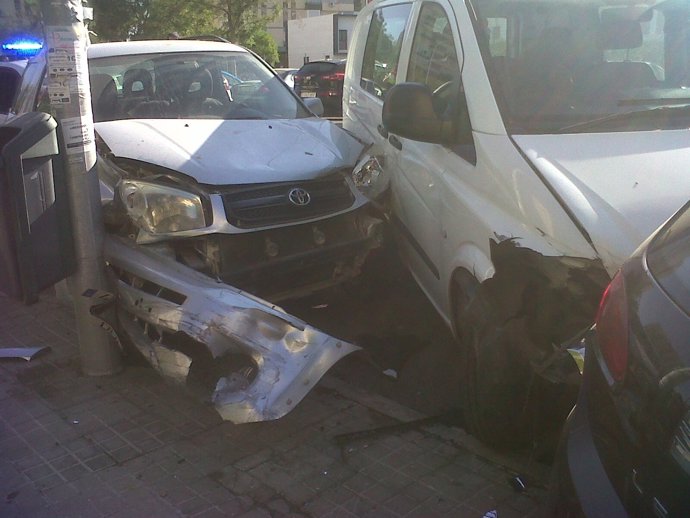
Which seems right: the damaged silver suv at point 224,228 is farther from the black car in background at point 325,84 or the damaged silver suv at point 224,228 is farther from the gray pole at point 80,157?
the black car in background at point 325,84

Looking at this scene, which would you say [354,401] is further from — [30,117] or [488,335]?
[30,117]

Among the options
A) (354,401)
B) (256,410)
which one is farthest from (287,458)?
(354,401)

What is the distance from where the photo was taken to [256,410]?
327cm

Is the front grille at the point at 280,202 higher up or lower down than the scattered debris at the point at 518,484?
higher up

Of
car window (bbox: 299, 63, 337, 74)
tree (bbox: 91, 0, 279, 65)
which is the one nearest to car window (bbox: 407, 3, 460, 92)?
car window (bbox: 299, 63, 337, 74)

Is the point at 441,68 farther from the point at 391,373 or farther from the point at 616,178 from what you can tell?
the point at 391,373

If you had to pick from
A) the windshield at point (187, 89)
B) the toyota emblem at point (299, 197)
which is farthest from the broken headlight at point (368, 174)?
the windshield at point (187, 89)

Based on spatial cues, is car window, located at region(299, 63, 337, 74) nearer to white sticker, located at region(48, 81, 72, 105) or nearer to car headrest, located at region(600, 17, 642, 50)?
car headrest, located at region(600, 17, 642, 50)

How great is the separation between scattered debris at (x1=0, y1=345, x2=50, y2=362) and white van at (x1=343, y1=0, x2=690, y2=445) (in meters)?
2.37

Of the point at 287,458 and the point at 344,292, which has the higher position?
the point at 344,292

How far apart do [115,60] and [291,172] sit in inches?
75.4

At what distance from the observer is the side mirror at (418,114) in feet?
12.1

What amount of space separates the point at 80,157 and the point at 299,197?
1217 millimetres

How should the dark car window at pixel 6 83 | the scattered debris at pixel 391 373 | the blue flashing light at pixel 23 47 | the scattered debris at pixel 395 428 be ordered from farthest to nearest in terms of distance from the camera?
the dark car window at pixel 6 83 → the blue flashing light at pixel 23 47 → the scattered debris at pixel 391 373 → the scattered debris at pixel 395 428
